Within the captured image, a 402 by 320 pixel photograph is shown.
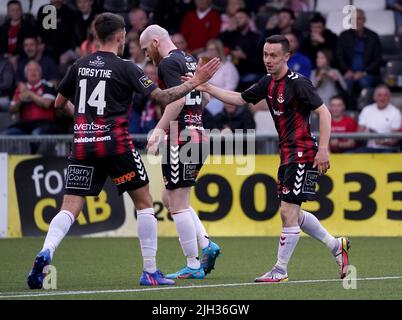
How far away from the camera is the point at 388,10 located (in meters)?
19.3

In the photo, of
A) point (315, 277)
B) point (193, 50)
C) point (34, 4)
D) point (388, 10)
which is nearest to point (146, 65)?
point (193, 50)

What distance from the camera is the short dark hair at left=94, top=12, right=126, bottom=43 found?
9.19 metres

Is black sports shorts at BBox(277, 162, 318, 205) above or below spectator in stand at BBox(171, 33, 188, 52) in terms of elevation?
below

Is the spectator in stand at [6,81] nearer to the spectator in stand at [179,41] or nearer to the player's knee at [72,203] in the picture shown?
the spectator in stand at [179,41]

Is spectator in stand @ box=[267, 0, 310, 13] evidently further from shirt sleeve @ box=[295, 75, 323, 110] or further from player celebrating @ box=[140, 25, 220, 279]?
shirt sleeve @ box=[295, 75, 323, 110]

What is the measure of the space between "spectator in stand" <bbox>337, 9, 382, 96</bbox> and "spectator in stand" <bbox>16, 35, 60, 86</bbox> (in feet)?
14.4

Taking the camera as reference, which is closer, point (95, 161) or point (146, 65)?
point (95, 161)

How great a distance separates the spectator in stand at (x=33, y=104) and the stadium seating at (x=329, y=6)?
507cm

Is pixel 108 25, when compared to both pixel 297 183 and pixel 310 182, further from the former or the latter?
pixel 310 182

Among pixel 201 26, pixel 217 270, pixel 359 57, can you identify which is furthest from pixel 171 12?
pixel 217 270

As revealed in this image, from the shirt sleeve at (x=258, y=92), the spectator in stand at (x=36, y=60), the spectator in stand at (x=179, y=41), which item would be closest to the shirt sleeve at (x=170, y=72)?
the shirt sleeve at (x=258, y=92)

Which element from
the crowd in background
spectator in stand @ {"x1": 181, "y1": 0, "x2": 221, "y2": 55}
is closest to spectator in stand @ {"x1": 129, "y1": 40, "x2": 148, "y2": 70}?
the crowd in background
